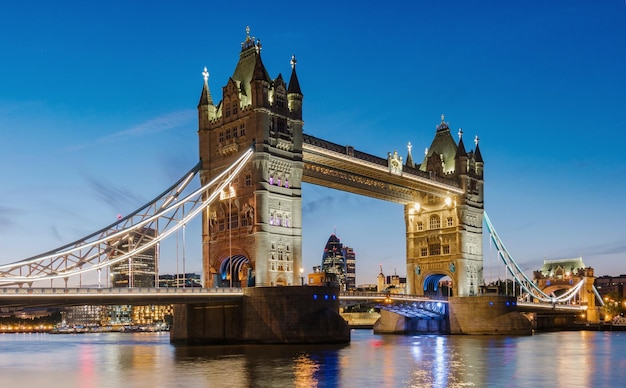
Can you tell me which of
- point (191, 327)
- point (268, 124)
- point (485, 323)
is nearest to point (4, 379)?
point (191, 327)

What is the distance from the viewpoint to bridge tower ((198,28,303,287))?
58.1 meters

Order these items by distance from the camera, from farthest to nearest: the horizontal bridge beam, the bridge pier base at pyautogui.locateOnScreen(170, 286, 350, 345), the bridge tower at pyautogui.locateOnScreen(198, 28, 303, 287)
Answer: the horizontal bridge beam, the bridge tower at pyautogui.locateOnScreen(198, 28, 303, 287), the bridge pier base at pyautogui.locateOnScreen(170, 286, 350, 345)

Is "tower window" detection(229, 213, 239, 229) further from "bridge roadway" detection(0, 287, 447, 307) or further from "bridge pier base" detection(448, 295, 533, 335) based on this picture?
"bridge pier base" detection(448, 295, 533, 335)

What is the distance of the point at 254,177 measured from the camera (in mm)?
58531

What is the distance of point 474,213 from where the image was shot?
86625 millimetres

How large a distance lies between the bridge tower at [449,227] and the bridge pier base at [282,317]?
30.1 m

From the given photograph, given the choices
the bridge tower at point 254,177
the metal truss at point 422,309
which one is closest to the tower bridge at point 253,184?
the bridge tower at point 254,177

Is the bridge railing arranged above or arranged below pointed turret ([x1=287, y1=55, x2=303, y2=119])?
below

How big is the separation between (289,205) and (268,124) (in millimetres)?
6675

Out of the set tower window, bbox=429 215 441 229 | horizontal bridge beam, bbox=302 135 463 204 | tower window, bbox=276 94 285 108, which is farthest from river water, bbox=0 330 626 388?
tower window, bbox=429 215 441 229

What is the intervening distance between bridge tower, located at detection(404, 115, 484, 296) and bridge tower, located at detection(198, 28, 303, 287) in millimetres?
25962

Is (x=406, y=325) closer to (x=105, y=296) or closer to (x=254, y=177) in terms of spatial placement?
(x=254, y=177)

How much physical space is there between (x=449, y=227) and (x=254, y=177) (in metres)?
33.0

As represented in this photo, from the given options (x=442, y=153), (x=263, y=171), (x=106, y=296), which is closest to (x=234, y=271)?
(x=263, y=171)
